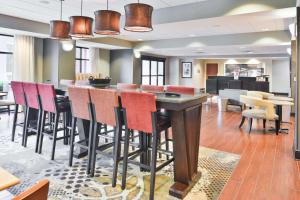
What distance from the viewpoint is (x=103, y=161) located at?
11.5 ft

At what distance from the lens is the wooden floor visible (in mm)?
2639

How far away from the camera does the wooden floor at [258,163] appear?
8.66ft

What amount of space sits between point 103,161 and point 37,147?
122cm

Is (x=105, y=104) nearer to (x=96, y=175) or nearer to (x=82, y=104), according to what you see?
(x=82, y=104)

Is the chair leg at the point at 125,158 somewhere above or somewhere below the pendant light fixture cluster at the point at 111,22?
below

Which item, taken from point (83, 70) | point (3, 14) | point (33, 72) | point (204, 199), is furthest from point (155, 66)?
point (204, 199)

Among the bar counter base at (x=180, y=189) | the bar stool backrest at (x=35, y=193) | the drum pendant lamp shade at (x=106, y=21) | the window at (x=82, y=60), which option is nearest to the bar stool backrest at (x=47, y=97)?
the drum pendant lamp shade at (x=106, y=21)

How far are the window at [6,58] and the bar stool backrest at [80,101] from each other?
5365 mm

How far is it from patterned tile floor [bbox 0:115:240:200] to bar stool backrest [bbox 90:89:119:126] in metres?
0.50

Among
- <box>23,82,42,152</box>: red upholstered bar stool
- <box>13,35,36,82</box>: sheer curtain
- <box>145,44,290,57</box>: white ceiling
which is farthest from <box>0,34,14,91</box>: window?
<box>145,44,290,57</box>: white ceiling

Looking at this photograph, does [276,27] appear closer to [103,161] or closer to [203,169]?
[203,169]

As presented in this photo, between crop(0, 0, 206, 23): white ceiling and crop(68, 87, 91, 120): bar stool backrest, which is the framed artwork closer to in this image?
crop(0, 0, 206, 23): white ceiling

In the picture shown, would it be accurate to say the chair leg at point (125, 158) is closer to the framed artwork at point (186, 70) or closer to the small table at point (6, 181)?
the small table at point (6, 181)

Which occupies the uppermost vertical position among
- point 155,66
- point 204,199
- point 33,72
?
point 155,66
